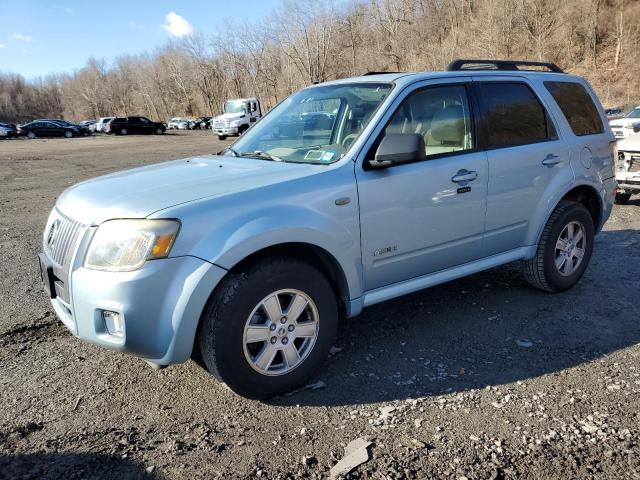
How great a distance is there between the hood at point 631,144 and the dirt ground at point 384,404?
443cm

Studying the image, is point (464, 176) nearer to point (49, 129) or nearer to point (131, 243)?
point (131, 243)

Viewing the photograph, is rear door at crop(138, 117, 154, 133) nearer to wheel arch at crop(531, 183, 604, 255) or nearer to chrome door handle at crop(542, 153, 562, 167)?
wheel arch at crop(531, 183, 604, 255)

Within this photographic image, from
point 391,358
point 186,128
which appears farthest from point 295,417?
point 186,128

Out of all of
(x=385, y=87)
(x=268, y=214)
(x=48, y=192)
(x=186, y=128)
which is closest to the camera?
(x=268, y=214)

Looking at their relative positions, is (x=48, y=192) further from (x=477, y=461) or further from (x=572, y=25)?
(x=572, y=25)

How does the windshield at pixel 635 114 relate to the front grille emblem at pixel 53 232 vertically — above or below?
below

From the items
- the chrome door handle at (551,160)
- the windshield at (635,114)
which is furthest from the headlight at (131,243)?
the windshield at (635,114)

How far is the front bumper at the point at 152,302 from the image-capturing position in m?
2.62

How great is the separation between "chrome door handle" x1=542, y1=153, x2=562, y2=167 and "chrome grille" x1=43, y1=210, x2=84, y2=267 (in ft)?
11.7

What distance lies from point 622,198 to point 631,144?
3.08ft

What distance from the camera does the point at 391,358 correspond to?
362 cm

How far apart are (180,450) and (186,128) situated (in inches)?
2771

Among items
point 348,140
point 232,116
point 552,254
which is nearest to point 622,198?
point 552,254

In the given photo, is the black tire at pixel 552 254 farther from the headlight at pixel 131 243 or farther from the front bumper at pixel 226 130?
the front bumper at pixel 226 130
